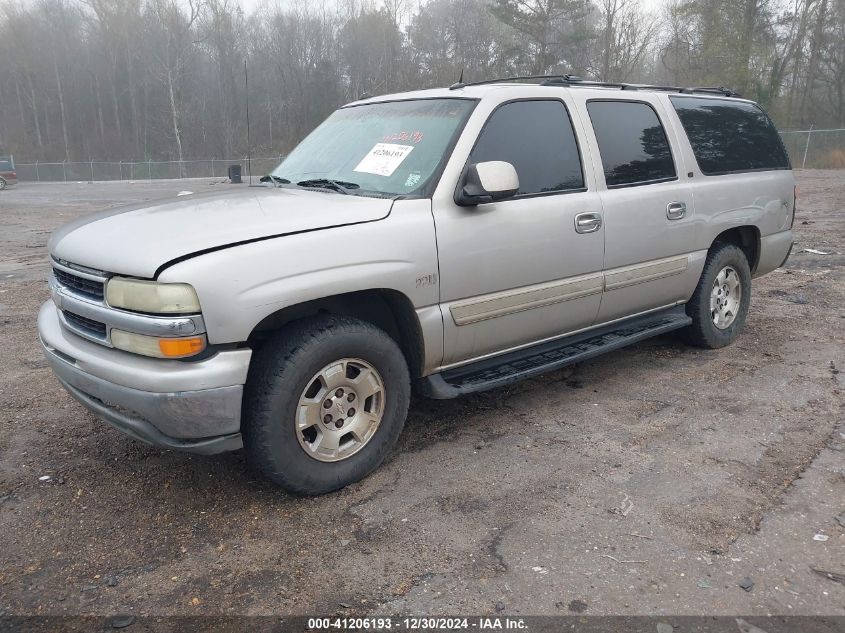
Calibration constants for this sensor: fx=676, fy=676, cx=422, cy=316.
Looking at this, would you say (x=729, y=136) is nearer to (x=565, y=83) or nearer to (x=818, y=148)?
(x=565, y=83)

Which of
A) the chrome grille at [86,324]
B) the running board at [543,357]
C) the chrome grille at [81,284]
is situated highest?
the chrome grille at [81,284]

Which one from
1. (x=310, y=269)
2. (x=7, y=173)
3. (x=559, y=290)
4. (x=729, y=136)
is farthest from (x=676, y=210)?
(x=7, y=173)

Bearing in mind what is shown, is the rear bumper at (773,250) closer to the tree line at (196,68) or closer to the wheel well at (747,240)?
the wheel well at (747,240)

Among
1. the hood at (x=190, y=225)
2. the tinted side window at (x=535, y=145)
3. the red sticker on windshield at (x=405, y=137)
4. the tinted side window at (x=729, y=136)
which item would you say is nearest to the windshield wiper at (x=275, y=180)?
the hood at (x=190, y=225)

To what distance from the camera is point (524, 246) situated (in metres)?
3.76

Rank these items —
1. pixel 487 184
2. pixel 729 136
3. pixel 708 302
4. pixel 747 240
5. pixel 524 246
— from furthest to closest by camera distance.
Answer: pixel 747 240
pixel 729 136
pixel 708 302
pixel 524 246
pixel 487 184

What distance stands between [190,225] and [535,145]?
2056mm

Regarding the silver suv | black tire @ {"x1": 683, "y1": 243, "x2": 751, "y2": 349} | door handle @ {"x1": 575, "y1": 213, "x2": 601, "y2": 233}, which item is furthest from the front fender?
black tire @ {"x1": 683, "y1": 243, "x2": 751, "y2": 349}

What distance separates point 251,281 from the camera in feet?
9.16

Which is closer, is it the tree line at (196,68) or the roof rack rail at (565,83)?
the roof rack rail at (565,83)

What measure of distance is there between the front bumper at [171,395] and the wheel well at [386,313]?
0.38 meters

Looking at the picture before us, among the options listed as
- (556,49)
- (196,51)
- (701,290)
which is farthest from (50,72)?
(701,290)

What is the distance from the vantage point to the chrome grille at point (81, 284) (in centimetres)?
299

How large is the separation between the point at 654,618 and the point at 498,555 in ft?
2.10
